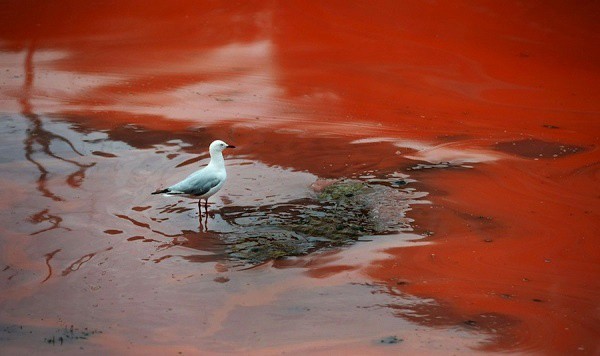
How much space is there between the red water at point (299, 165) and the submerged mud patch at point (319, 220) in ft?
0.59

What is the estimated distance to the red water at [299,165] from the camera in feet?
19.2

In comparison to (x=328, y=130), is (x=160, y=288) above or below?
below

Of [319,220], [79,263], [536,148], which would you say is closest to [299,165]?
[319,220]

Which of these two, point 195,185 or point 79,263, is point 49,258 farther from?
point 195,185

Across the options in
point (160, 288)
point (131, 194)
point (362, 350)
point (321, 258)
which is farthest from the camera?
point (131, 194)

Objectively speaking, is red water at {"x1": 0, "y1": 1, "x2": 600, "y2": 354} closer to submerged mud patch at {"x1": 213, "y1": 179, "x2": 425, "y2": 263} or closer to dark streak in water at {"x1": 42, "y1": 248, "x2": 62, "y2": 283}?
dark streak in water at {"x1": 42, "y1": 248, "x2": 62, "y2": 283}

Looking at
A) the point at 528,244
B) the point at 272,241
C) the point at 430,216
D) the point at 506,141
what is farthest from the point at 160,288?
the point at 506,141

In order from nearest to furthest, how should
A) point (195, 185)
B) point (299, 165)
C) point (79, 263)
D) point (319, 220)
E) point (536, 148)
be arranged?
point (79, 263)
point (319, 220)
point (195, 185)
point (299, 165)
point (536, 148)

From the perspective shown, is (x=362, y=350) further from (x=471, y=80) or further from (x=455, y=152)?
(x=471, y=80)

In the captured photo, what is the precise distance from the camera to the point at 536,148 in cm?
955

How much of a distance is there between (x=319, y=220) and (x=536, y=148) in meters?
3.34

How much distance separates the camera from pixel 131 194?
26.9 ft

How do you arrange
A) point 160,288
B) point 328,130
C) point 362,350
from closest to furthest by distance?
point 362,350, point 160,288, point 328,130

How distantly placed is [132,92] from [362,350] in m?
6.91
